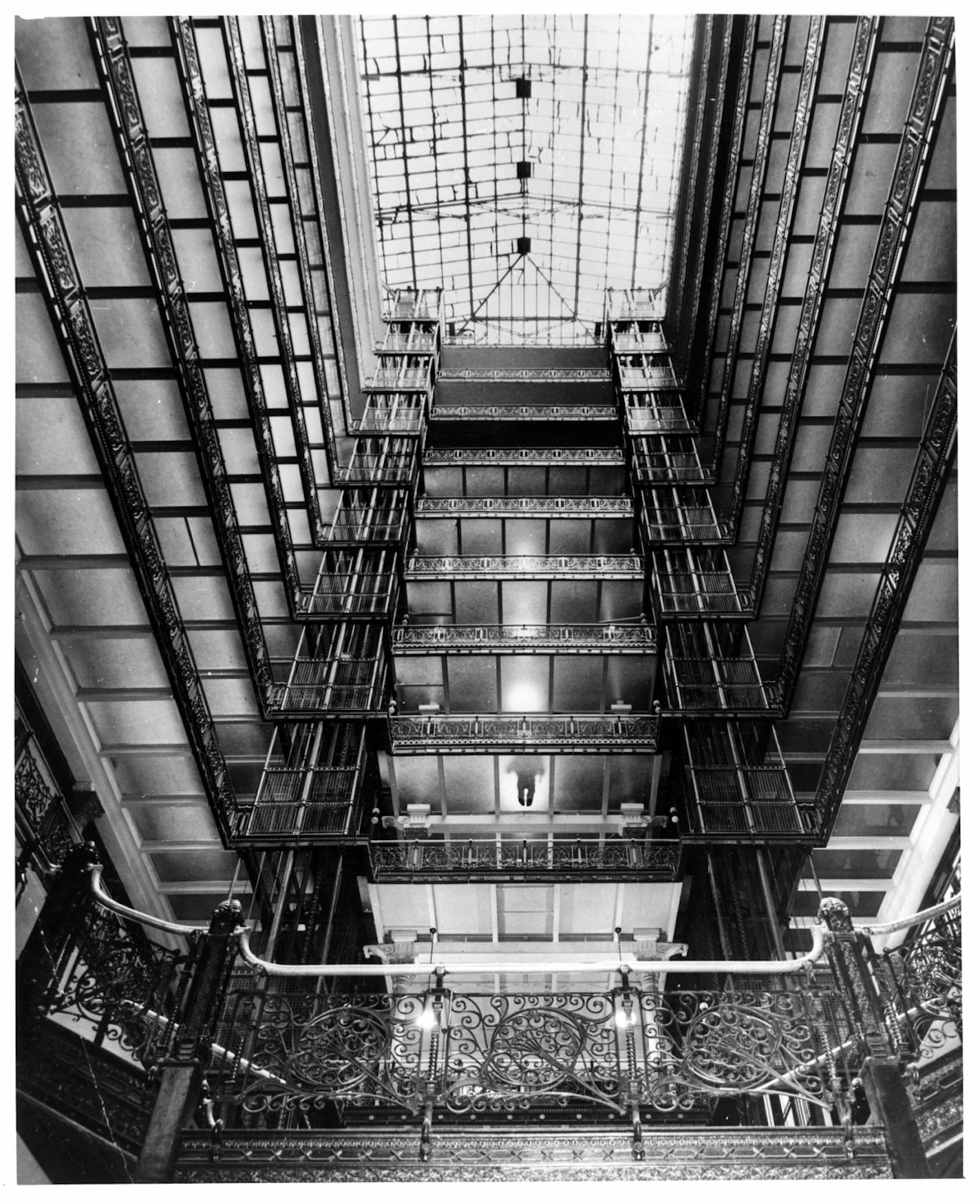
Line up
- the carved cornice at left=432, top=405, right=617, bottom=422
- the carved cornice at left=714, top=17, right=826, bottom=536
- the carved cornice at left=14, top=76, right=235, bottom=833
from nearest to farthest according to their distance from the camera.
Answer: the carved cornice at left=14, top=76, right=235, bottom=833 → the carved cornice at left=714, top=17, right=826, bottom=536 → the carved cornice at left=432, top=405, right=617, bottom=422

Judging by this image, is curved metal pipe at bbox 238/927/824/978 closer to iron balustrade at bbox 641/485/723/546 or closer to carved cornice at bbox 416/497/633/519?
iron balustrade at bbox 641/485/723/546

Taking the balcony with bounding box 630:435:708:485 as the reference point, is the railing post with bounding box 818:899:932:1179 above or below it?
below

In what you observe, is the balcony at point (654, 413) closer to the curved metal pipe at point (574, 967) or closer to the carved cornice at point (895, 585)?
the carved cornice at point (895, 585)

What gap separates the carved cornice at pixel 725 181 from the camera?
21.4m

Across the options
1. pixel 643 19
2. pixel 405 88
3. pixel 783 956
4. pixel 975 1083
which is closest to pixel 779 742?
pixel 783 956

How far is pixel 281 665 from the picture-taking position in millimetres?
21484

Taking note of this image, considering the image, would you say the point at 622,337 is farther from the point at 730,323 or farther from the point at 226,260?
the point at 226,260

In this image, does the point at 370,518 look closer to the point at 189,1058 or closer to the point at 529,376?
the point at 529,376

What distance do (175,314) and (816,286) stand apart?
425 inches

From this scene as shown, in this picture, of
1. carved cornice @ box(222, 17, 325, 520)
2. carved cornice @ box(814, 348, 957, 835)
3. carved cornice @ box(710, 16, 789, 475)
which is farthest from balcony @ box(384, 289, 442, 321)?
carved cornice @ box(814, 348, 957, 835)

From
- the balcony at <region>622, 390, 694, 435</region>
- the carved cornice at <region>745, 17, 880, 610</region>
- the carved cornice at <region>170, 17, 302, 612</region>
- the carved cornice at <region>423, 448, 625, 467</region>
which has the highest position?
the balcony at <region>622, 390, 694, 435</region>

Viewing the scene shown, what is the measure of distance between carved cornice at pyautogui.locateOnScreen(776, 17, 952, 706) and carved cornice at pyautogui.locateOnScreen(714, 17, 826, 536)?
4334mm

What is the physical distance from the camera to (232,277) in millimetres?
15461

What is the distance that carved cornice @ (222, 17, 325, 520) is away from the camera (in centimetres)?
1545
